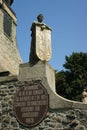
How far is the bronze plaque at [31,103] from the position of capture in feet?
36.7

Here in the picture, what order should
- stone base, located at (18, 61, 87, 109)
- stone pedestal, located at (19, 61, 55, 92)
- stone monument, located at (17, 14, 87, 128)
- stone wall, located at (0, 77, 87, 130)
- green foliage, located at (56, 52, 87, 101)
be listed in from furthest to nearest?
green foliage, located at (56, 52, 87, 101)
stone pedestal, located at (19, 61, 55, 92)
stone monument, located at (17, 14, 87, 128)
stone base, located at (18, 61, 87, 109)
stone wall, located at (0, 77, 87, 130)

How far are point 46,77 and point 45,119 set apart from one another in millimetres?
1359

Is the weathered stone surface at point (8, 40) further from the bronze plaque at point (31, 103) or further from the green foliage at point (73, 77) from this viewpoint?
the bronze plaque at point (31, 103)

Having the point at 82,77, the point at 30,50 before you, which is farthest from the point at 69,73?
the point at 30,50

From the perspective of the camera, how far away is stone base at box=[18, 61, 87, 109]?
1104 cm

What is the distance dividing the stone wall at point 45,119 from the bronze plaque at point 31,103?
0.16 metres

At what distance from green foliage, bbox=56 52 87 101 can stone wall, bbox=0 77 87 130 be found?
48.9 feet

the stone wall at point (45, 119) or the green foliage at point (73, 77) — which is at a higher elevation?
the green foliage at point (73, 77)

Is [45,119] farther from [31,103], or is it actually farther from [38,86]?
[38,86]

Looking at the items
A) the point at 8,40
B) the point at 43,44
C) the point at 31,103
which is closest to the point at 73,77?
the point at 8,40

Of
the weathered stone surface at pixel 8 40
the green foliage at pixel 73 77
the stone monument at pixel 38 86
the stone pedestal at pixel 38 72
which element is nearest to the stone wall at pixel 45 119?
the stone monument at pixel 38 86

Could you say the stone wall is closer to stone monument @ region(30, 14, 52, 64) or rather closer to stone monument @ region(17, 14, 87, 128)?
stone monument @ region(17, 14, 87, 128)

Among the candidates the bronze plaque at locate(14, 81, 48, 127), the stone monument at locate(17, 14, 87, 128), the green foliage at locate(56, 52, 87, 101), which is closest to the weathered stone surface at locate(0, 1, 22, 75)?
the green foliage at locate(56, 52, 87, 101)

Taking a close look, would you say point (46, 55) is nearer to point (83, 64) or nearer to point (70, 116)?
point (70, 116)
